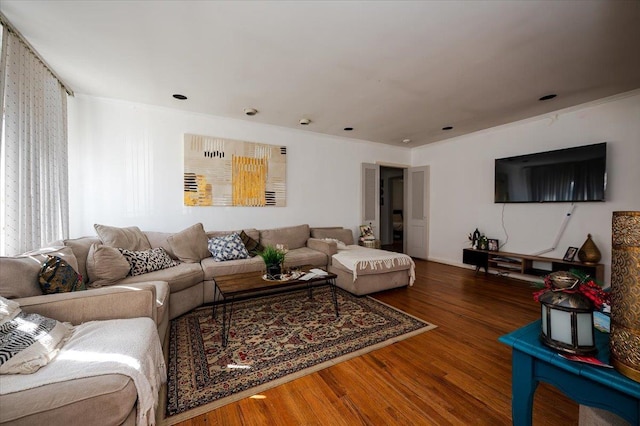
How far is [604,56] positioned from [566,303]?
9.60 ft

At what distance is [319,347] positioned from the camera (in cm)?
222

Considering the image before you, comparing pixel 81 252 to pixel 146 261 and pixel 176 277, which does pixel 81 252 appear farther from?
pixel 176 277

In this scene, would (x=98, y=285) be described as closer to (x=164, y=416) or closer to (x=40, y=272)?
(x=40, y=272)

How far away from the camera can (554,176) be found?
390 centimetres

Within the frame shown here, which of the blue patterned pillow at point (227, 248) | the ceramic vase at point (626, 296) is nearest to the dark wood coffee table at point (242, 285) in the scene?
the blue patterned pillow at point (227, 248)

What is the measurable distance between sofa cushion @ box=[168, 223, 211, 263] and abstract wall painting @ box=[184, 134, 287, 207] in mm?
625

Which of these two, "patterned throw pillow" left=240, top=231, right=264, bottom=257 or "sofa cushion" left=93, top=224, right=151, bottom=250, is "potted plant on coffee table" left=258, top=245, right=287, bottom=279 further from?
"sofa cushion" left=93, top=224, right=151, bottom=250

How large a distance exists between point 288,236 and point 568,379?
145 inches

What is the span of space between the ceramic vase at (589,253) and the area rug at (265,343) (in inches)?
101

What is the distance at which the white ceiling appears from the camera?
188 centimetres

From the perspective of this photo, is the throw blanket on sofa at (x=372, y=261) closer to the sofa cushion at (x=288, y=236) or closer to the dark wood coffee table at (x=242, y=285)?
the dark wood coffee table at (x=242, y=285)

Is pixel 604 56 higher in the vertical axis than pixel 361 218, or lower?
higher

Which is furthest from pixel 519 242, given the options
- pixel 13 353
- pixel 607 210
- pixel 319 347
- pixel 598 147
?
pixel 13 353

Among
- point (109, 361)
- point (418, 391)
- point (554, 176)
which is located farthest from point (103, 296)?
point (554, 176)
